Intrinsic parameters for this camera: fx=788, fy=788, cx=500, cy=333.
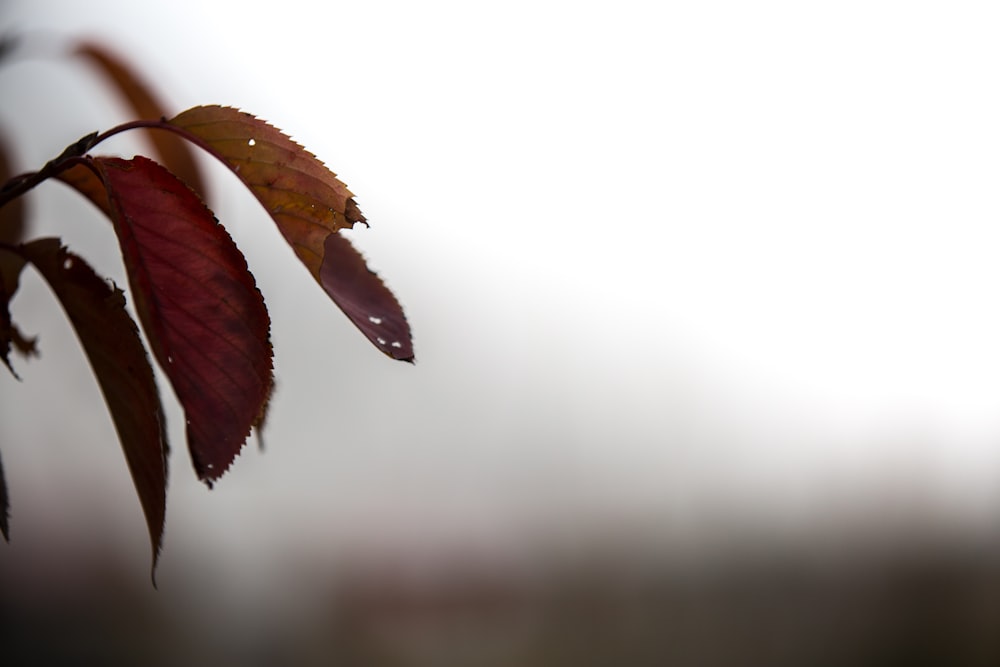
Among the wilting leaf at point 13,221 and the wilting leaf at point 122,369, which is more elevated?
the wilting leaf at point 13,221

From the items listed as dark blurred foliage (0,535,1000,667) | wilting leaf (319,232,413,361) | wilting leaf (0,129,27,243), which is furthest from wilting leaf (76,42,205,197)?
dark blurred foliage (0,535,1000,667)

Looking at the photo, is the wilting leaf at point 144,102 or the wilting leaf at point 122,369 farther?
the wilting leaf at point 144,102

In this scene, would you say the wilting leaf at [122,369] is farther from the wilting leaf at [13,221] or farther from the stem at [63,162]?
the wilting leaf at [13,221]

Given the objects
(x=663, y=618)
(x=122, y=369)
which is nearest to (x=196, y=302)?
(x=122, y=369)

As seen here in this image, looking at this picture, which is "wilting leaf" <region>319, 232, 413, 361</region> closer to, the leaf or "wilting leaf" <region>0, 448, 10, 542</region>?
the leaf

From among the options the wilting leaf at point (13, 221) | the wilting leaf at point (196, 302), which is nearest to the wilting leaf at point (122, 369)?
the wilting leaf at point (196, 302)

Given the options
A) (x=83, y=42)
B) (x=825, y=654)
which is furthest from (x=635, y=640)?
(x=83, y=42)
